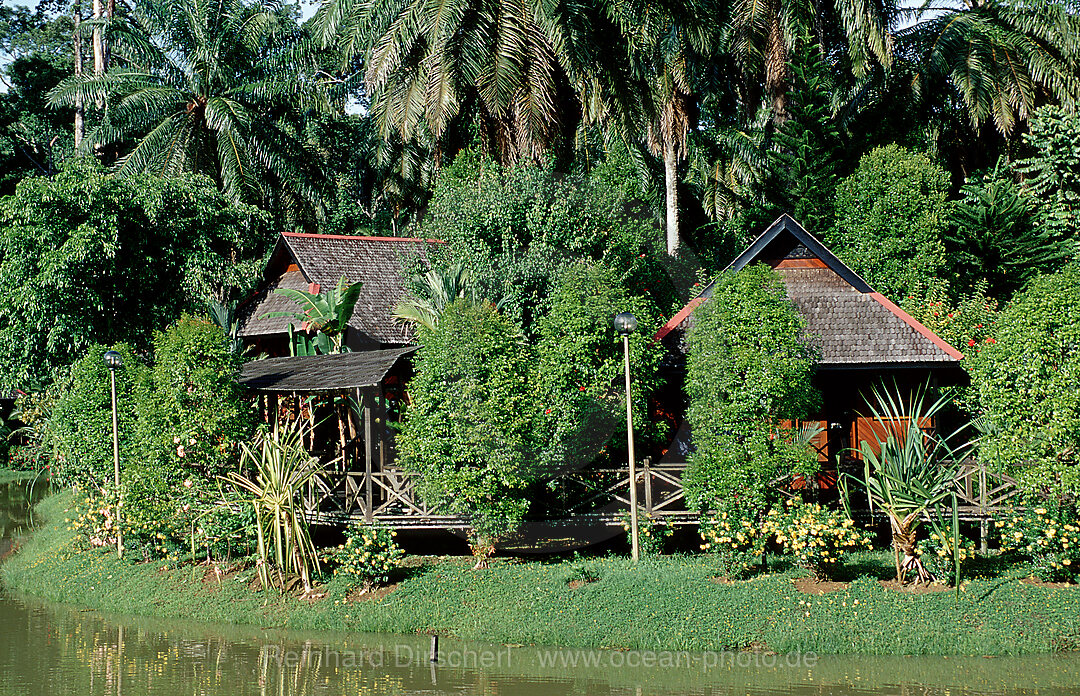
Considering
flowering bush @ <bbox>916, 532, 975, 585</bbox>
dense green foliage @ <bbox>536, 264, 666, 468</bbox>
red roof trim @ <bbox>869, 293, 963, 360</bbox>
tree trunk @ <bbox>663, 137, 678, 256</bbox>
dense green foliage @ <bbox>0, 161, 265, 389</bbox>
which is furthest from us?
tree trunk @ <bbox>663, 137, 678, 256</bbox>

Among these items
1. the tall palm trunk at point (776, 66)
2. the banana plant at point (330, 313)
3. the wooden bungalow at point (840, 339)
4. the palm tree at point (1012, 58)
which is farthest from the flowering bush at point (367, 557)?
the palm tree at point (1012, 58)

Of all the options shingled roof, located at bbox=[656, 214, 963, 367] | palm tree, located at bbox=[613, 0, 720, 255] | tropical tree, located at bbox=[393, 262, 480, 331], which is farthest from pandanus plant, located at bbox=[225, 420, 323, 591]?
palm tree, located at bbox=[613, 0, 720, 255]

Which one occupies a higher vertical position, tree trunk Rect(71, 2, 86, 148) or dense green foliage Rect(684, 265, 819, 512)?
tree trunk Rect(71, 2, 86, 148)

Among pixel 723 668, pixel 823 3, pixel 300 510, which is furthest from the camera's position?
pixel 823 3

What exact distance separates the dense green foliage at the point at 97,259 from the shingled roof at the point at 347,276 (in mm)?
1535

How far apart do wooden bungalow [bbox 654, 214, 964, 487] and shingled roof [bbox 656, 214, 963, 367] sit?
2 centimetres

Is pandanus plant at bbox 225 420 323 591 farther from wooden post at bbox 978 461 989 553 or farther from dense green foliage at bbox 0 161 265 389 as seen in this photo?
wooden post at bbox 978 461 989 553

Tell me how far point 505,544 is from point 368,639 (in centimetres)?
306

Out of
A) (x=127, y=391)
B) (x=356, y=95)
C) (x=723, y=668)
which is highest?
(x=356, y=95)

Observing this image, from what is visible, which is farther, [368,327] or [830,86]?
[830,86]

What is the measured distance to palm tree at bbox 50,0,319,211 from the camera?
2775 centimetres

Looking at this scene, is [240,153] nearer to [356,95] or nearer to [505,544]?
[356,95]

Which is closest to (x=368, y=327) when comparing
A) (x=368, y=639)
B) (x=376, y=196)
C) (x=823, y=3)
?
(x=368, y=639)

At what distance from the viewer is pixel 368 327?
72.7 feet
